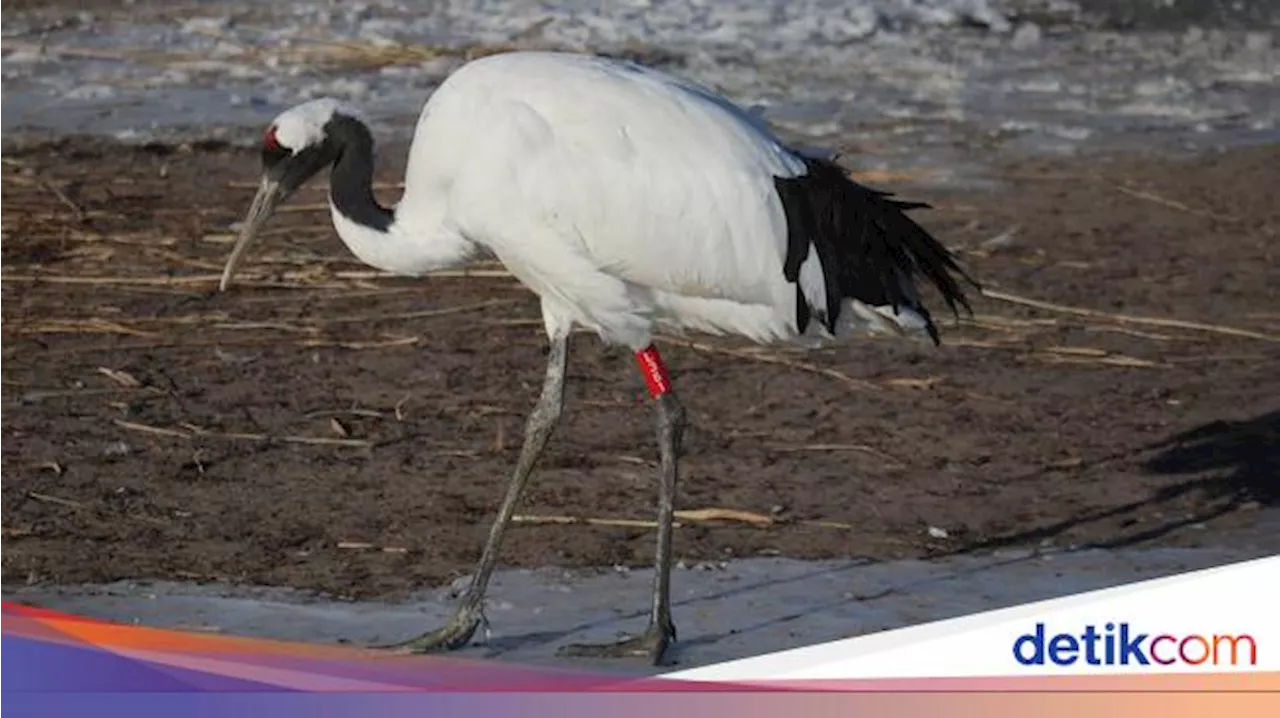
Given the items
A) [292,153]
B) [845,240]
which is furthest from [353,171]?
[845,240]

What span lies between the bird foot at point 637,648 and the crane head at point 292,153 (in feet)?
4.91

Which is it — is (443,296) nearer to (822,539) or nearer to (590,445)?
(590,445)

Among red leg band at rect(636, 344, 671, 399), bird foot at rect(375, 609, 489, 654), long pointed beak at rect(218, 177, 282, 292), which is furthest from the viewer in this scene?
long pointed beak at rect(218, 177, 282, 292)

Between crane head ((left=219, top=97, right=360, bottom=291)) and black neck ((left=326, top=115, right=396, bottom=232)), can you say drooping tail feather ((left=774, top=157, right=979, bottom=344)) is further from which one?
crane head ((left=219, top=97, right=360, bottom=291))

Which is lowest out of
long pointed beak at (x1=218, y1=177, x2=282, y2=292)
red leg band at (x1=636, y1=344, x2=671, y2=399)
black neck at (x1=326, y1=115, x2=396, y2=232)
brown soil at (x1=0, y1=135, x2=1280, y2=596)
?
brown soil at (x1=0, y1=135, x2=1280, y2=596)

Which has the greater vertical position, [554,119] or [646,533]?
[554,119]

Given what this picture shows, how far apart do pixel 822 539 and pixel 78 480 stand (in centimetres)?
220

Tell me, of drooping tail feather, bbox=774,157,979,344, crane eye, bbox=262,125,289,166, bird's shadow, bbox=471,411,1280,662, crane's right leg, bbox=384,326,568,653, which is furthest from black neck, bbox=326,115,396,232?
bird's shadow, bbox=471,411,1280,662

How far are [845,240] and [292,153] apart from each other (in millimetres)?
1557

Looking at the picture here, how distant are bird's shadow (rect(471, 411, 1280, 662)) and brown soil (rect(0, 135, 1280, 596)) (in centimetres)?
2

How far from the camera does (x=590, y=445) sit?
30.6 feet

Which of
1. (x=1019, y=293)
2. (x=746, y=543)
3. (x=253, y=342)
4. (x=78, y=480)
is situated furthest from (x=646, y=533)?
(x=1019, y=293)

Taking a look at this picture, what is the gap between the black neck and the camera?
26.9 feet

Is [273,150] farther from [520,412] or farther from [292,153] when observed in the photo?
[520,412]
